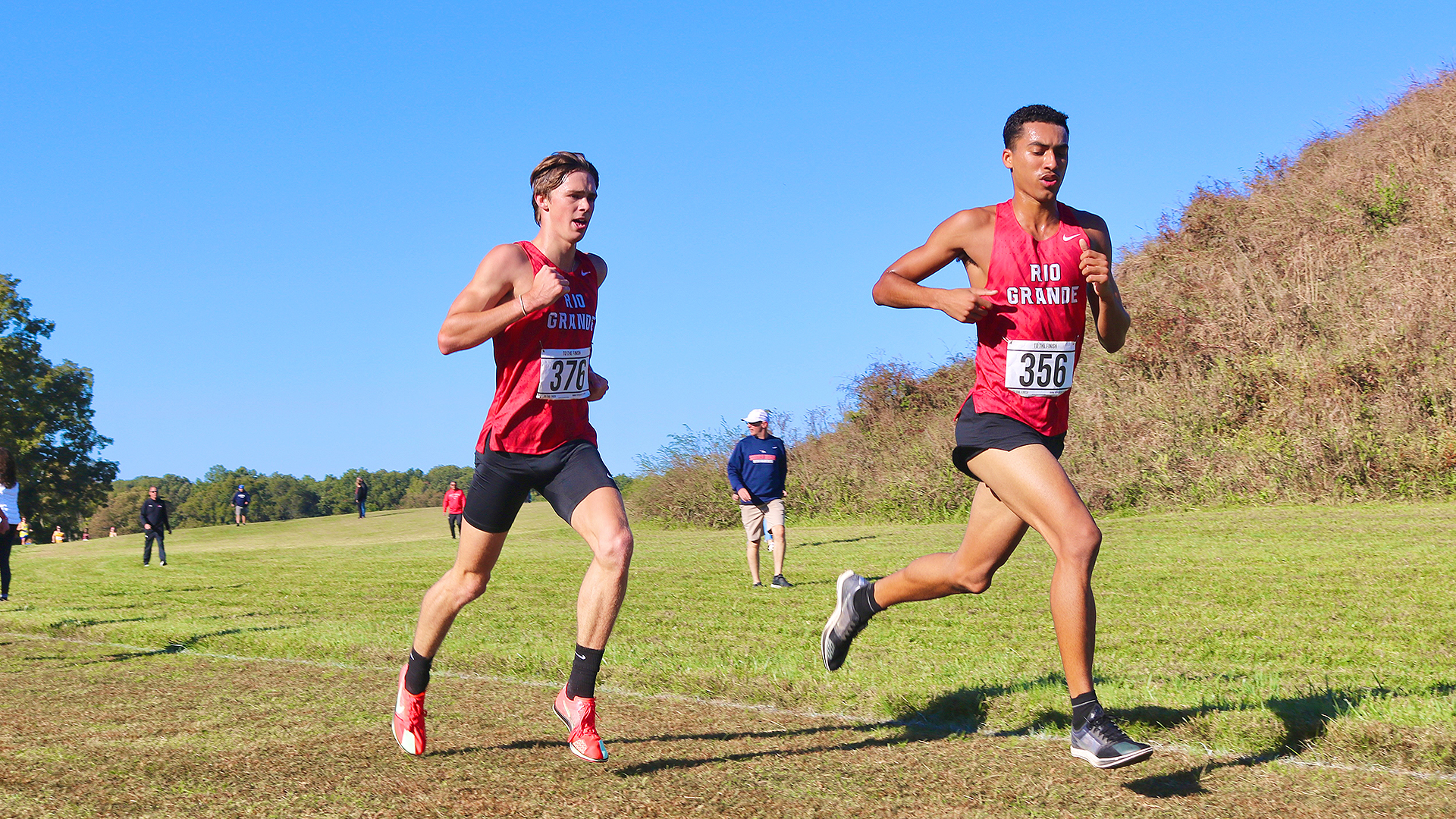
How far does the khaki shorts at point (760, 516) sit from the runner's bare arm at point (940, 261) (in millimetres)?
9196

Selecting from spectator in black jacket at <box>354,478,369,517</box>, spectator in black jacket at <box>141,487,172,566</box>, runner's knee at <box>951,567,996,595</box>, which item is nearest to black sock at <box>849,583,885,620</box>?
runner's knee at <box>951,567,996,595</box>

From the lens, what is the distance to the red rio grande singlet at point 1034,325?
462cm

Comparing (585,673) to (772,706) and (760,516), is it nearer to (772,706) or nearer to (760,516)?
(772,706)

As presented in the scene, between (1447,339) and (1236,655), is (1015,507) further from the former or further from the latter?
(1447,339)

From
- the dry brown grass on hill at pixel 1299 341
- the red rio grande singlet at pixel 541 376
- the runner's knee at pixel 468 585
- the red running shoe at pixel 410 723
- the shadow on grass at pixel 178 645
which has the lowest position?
the shadow on grass at pixel 178 645

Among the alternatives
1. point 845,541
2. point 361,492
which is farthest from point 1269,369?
point 361,492

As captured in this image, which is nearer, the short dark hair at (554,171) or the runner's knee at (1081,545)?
the runner's knee at (1081,545)

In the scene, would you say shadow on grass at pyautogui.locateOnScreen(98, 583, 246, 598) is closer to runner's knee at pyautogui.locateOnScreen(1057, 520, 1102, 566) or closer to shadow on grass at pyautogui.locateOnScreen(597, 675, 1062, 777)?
shadow on grass at pyautogui.locateOnScreen(597, 675, 1062, 777)

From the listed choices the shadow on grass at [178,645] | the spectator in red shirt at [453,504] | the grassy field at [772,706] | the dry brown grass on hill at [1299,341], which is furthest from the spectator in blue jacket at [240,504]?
the shadow on grass at [178,645]

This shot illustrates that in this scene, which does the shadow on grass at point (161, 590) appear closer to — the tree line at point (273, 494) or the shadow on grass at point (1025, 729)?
the shadow on grass at point (1025, 729)

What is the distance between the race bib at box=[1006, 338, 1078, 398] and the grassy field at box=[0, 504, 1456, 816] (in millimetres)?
1485

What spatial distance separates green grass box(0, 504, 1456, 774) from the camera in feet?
16.8

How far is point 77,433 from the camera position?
186 feet

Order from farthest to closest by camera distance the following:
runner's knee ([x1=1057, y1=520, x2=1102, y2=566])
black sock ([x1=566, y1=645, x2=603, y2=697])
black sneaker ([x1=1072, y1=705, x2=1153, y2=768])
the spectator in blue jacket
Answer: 1. the spectator in blue jacket
2. black sock ([x1=566, y1=645, x2=603, y2=697])
3. runner's knee ([x1=1057, y1=520, x2=1102, y2=566])
4. black sneaker ([x1=1072, y1=705, x2=1153, y2=768])
